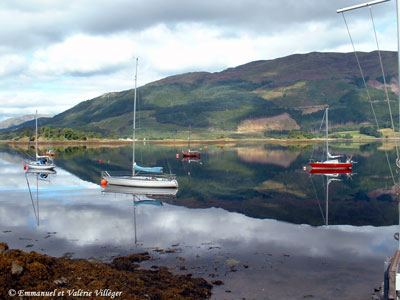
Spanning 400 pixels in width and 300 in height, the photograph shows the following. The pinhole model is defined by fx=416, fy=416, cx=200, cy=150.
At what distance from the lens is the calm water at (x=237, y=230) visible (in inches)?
845

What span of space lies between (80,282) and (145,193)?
32995mm

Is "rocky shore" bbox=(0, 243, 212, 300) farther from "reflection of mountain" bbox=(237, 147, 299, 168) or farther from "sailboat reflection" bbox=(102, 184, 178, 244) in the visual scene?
"reflection of mountain" bbox=(237, 147, 299, 168)

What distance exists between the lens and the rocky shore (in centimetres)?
1552

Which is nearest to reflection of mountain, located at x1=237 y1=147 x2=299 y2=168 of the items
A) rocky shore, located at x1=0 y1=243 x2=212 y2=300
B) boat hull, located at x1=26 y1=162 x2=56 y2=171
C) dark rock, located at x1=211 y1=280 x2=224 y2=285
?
boat hull, located at x1=26 y1=162 x2=56 y2=171

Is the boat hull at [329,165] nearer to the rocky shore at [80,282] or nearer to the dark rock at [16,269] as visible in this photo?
the rocky shore at [80,282]

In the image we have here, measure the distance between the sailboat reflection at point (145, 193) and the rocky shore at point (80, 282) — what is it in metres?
22.3

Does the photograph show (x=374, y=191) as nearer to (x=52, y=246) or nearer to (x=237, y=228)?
(x=237, y=228)

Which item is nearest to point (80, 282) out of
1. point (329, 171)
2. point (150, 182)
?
point (150, 182)

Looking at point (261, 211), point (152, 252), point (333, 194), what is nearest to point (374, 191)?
point (333, 194)

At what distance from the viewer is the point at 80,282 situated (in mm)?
17141

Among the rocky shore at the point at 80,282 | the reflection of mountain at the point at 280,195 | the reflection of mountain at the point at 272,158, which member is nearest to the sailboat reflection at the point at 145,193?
the reflection of mountain at the point at 280,195

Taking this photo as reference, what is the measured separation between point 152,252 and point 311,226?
14.3 meters

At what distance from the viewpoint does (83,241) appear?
28.1 metres

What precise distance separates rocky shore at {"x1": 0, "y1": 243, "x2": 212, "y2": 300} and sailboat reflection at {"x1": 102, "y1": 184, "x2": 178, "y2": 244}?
22.3 metres
